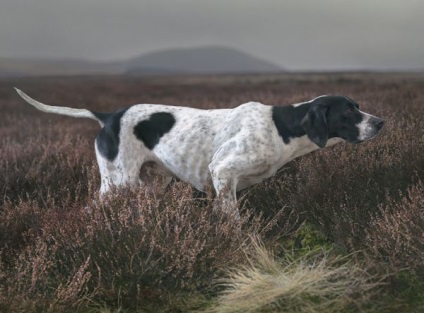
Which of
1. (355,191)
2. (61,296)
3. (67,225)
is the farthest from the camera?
(355,191)

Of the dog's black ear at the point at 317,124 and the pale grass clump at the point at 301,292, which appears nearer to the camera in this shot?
the pale grass clump at the point at 301,292

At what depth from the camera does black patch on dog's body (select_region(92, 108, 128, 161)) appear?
5516 mm

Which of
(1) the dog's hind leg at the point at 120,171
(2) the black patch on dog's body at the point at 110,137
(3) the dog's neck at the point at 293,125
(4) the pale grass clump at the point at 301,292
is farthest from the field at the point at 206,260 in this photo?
(2) the black patch on dog's body at the point at 110,137

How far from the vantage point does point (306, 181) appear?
5652 mm

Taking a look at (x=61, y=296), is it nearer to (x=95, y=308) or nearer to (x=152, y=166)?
(x=95, y=308)

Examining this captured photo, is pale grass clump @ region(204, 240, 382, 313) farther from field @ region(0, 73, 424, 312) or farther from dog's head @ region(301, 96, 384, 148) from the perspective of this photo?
dog's head @ region(301, 96, 384, 148)

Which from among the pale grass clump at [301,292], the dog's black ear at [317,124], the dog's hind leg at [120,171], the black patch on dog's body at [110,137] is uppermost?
the dog's black ear at [317,124]

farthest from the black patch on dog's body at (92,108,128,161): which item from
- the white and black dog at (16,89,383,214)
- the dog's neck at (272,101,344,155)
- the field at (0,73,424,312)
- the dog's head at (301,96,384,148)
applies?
the dog's head at (301,96,384,148)

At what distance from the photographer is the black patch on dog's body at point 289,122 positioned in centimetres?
505

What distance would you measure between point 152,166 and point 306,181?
53.1 inches

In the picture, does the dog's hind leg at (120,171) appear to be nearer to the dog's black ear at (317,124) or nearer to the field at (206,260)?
the field at (206,260)

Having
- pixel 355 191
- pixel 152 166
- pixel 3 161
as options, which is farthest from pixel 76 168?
pixel 355 191

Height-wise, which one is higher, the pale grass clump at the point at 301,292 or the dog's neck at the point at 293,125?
the dog's neck at the point at 293,125

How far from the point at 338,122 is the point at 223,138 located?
908 mm
